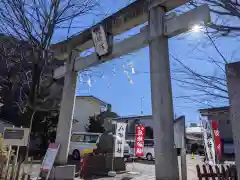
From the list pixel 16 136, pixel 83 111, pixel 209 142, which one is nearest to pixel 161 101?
pixel 16 136

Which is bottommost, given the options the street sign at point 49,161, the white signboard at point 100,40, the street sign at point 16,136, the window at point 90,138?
the street sign at point 49,161

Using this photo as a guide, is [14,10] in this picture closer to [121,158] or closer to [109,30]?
[109,30]

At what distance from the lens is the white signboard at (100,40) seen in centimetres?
730

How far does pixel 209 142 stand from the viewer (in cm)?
1006

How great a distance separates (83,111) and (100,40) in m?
20.4

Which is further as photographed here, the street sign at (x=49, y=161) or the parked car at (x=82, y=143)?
the parked car at (x=82, y=143)

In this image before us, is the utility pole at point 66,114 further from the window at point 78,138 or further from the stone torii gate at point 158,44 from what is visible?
the window at point 78,138

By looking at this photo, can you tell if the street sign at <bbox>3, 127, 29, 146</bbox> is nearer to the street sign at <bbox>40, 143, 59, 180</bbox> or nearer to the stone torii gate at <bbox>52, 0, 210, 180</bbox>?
the street sign at <bbox>40, 143, 59, 180</bbox>

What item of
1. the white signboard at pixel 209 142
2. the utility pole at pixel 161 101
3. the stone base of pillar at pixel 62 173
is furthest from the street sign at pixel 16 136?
the white signboard at pixel 209 142

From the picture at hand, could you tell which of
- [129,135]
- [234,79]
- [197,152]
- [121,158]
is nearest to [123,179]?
[121,158]

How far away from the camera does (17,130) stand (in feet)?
21.6

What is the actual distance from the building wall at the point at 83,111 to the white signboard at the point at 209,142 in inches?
695

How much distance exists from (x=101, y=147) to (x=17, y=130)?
7.39m

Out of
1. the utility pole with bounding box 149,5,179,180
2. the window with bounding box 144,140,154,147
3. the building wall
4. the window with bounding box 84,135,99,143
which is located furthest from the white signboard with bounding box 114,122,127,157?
the building wall
